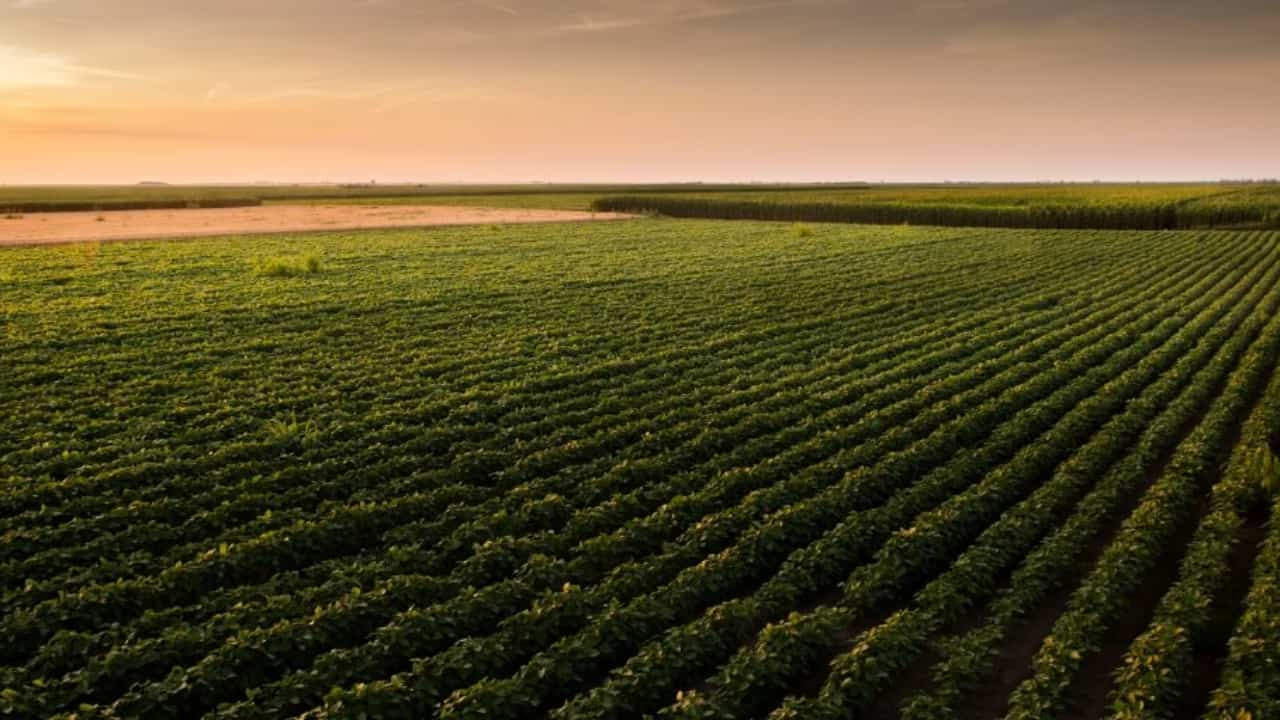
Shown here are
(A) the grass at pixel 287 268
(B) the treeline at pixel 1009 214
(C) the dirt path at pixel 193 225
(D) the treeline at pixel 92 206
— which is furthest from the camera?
(D) the treeline at pixel 92 206

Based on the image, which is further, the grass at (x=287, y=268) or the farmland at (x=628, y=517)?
the grass at (x=287, y=268)

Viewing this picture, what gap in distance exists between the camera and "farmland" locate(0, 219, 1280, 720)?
7891 mm

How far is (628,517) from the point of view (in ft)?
38.0

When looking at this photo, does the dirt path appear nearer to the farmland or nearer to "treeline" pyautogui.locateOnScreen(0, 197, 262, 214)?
"treeline" pyautogui.locateOnScreen(0, 197, 262, 214)

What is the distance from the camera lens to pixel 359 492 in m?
12.0

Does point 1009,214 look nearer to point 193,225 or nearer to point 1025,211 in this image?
point 1025,211

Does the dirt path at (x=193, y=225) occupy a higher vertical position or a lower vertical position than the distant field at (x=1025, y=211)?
lower

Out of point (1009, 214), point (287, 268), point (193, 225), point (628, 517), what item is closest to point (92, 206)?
point (193, 225)

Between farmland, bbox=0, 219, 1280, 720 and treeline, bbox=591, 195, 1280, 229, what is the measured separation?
176 ft

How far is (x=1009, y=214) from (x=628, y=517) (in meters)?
73.3

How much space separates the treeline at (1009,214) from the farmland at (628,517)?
176ft

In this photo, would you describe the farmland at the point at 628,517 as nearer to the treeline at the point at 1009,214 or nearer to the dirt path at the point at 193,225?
the dirt path at the point at 193,225

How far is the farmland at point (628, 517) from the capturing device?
25.9 ft

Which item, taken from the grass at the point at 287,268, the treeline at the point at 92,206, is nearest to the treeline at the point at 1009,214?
the grass at the point at 287,268
